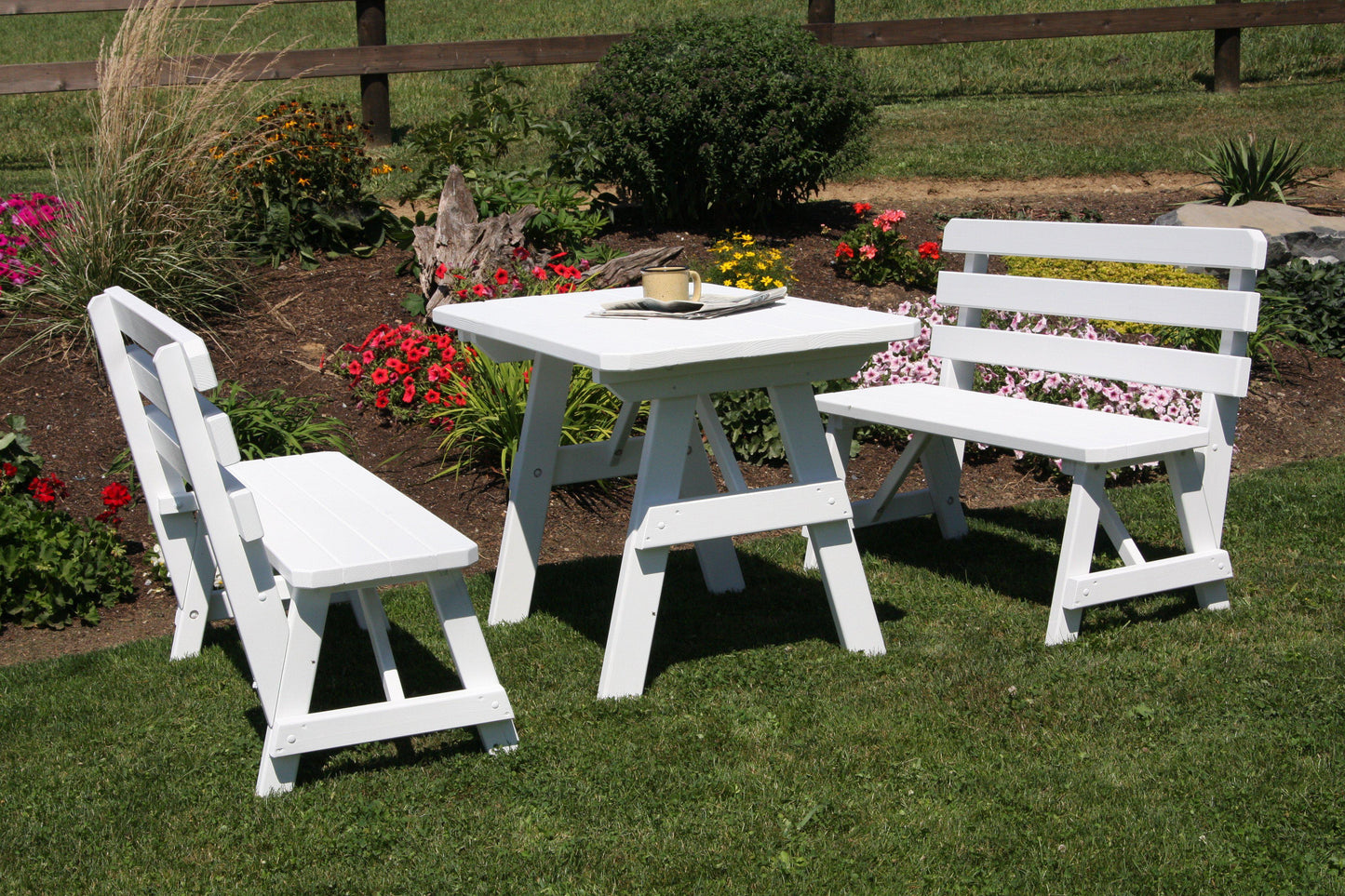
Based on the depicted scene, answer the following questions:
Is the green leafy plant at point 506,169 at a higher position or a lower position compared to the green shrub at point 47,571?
higher

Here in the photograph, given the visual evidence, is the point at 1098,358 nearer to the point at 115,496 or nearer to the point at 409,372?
the point at 409,372

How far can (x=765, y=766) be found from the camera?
9.26 ft

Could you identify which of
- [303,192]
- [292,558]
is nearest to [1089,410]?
[292,558]

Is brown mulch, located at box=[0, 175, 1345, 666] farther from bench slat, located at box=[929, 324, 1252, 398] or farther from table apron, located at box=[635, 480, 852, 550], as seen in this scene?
table apron, located at box=[635, 480, 852, 550]

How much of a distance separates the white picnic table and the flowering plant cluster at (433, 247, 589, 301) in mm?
1999

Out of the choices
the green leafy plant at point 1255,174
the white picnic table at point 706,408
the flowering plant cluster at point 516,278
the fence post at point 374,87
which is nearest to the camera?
the white picnic table at point 706,408

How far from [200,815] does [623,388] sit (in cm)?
132

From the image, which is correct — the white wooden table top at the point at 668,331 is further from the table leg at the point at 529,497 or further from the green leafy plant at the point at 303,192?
the green leafy plant at the point at 303,192

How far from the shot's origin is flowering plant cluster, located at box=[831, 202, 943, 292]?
6.92 m

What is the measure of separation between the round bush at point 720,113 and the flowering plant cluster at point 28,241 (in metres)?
2.84

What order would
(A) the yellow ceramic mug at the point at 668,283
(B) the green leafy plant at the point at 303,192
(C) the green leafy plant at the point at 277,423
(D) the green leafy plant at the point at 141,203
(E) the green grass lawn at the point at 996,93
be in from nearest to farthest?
(A) the yellow ceramic mug at the point at 668,283 < (C) the green leafy plant at the point at 277,423 < (D) the green leafy plant at the point at 141,203 < (B) the green leafy plant at the point at 303,192 < (E) the green grass lawn at the point at 996,93

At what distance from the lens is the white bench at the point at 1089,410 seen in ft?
11.2

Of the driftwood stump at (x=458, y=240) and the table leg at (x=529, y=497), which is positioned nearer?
the table leg at (x=529, y=497)

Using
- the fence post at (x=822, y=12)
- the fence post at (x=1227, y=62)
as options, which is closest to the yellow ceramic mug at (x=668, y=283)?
the fence post at (x=822, y=12)
